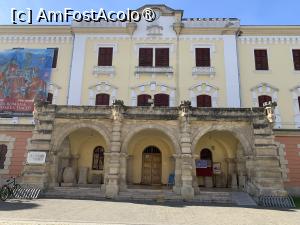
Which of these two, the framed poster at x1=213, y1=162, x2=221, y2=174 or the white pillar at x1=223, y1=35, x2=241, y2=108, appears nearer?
the framed poster at x1=213, y1=162, x2=221, y2=174

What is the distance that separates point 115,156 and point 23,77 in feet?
37.2

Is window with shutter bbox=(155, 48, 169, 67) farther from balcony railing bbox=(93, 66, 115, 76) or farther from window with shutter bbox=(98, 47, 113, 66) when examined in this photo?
window with shutter bbox=(98, 47, 113, 66)

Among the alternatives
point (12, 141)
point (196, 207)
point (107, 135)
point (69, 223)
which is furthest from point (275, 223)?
point (12, 141)

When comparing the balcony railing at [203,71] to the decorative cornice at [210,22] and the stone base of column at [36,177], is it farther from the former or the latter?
the stone base of column at [36,177]

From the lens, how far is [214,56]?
22812 mm

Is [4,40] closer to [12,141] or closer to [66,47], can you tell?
[66,47]

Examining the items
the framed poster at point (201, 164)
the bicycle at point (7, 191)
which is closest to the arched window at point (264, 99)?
the framed poster at point (201, 164)

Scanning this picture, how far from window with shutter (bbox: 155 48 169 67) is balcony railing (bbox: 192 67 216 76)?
2.24 m

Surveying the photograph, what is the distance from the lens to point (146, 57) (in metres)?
23.0

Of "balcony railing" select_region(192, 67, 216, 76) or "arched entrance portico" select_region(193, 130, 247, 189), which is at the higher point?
"balcony railing" select_region(192, 67, 216, 76)

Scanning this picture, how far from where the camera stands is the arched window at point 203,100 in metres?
21.7

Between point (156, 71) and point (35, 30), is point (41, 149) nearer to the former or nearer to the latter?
point (156, 71)

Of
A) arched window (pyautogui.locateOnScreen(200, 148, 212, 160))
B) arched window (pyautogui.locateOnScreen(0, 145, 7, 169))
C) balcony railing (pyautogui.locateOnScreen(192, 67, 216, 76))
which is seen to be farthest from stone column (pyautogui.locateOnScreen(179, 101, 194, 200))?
arched window (pyautogui.locateOnScreen(0, 145, 7, 169))

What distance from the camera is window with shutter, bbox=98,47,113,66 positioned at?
910 inches
